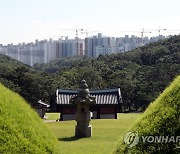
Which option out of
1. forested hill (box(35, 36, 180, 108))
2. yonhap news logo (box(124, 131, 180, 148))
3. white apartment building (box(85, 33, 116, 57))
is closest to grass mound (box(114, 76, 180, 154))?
yonhap news logo (box(124, 131, 180, 148))

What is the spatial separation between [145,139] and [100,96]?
72.9 feet

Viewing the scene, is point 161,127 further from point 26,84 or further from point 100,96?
point 26,84

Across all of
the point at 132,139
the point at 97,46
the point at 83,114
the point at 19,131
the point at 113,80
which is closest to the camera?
the point at 132,139

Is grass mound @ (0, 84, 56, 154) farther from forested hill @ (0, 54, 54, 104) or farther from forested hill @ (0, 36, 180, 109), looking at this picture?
forested hill @ (0, 54, 54, 104)

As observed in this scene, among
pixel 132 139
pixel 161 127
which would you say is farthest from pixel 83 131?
pixel 161 127

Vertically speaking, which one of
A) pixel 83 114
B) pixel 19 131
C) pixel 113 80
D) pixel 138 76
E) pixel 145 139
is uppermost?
pixel 145 139

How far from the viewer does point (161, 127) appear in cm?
523

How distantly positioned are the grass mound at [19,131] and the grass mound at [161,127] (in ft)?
4.83

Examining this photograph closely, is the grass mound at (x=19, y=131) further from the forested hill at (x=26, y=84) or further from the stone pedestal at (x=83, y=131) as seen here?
the forested hill at (x=26, y=84)

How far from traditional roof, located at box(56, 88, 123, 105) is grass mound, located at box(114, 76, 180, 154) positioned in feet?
69.1

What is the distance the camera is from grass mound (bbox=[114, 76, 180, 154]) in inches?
198

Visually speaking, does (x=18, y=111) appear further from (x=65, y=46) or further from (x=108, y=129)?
(x=65, y=46)

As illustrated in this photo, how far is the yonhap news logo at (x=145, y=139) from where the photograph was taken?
5.03 m

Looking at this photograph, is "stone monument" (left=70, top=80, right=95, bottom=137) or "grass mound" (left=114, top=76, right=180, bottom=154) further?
"stone monument" (left=70, top=80, right=95, bottom=137)
